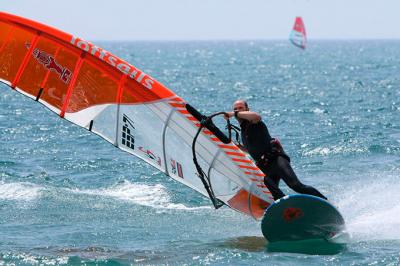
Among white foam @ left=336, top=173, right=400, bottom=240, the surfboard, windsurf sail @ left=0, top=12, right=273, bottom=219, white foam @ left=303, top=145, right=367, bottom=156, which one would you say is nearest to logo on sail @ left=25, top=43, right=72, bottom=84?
windsurf sail @ left=0, top=12, right=273, bottom=219

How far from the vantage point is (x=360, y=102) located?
34.2 m

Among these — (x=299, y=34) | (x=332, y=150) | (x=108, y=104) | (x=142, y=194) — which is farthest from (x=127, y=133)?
(x=299, y=34)

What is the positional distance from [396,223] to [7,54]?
6137 mm

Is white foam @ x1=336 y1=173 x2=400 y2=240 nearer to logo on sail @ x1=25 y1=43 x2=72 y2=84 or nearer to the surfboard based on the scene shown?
the surfboard

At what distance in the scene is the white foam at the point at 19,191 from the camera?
13711 millimetres

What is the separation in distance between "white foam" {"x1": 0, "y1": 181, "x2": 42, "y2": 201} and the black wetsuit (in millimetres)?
4560

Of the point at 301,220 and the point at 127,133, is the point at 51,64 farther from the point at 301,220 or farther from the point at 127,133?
the point at 301,220

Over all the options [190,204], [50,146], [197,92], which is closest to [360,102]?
[197,92]

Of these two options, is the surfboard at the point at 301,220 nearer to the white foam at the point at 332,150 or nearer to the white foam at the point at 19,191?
the white foam at the point at 19,191

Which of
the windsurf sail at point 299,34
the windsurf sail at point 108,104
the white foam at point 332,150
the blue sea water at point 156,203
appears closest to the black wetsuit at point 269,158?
the windsurf sail at point 108,104

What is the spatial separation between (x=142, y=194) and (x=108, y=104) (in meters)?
3.16

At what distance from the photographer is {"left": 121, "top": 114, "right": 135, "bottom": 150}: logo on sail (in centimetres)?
1158

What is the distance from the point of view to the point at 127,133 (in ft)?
38.2

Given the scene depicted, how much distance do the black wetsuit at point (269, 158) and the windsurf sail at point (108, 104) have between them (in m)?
0.36
